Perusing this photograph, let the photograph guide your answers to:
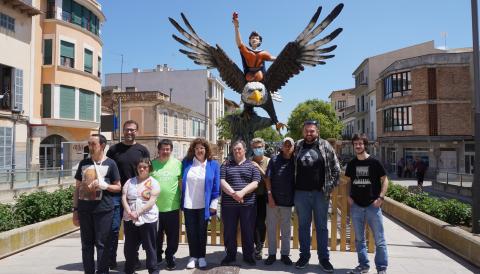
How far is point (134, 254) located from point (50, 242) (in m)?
2.73

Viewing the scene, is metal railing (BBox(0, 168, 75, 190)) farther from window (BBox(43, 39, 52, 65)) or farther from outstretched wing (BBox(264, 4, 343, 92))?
outstretched wing (BBox(264, 4, 343, 92))

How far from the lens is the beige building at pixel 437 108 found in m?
30.5

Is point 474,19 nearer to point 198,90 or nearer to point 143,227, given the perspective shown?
point 143,227

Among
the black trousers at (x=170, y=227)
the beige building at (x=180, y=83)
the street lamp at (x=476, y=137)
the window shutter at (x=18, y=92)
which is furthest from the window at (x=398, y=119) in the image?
the black trousers at (x=170, y=227)

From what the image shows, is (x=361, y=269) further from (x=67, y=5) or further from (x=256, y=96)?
(x=67, y=5)

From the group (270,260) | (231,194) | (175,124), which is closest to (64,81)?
(175,124)

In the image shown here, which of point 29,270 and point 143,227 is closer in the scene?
point 143,227

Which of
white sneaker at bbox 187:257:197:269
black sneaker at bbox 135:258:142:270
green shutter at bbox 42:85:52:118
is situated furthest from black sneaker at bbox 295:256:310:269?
green shutter at bbox 42:85:52:118

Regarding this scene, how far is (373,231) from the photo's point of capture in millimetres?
4879

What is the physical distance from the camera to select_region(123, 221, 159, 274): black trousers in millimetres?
4707

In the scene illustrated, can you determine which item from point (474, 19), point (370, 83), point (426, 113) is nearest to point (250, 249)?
point (474, 19)

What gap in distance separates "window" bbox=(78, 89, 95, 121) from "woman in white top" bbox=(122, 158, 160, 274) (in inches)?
880

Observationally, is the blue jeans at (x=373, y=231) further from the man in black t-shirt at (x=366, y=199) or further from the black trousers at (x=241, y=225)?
the black trousers at (x=241, y=225)

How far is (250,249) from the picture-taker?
527 cm
